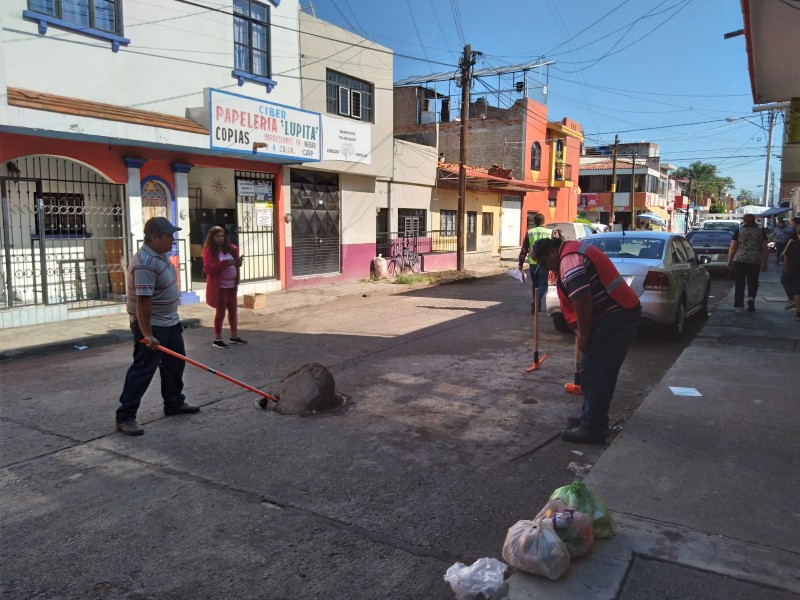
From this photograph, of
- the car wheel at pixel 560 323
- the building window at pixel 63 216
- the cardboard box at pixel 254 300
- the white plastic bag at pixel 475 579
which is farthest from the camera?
the cardboard box at pixel 254 300

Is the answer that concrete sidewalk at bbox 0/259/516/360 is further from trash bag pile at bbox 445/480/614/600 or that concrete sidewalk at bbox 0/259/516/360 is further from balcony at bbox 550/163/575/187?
balcony at bbox 550/163/575/187

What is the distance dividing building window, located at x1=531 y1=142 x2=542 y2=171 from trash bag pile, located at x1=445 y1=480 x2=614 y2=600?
31885mm

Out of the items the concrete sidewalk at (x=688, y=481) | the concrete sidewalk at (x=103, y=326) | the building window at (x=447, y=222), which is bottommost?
the concrete sidewalk at (x=103, y=326)

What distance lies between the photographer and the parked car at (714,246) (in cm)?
1798

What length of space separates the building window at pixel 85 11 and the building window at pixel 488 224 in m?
18.1

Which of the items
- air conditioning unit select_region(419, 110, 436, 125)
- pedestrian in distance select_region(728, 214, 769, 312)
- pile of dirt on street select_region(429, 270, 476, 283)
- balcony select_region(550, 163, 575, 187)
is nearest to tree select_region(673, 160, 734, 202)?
balcony select_region(550, 163, 575, 187)

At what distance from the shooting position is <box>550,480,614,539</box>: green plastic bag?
311 centimetres

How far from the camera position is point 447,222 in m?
24.2

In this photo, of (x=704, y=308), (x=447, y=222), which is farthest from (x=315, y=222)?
(x=704, y=308)

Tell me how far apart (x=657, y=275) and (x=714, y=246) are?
1181 cm

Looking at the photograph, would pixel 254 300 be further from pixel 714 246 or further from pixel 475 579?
pixel 714 246

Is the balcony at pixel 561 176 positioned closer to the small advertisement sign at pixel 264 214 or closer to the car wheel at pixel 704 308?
the small advertisement sign at pixel 264 214

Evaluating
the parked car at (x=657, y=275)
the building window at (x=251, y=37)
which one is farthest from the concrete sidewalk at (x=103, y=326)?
the parked car at (x=657, y=275)

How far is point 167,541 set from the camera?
3316 millimetres
